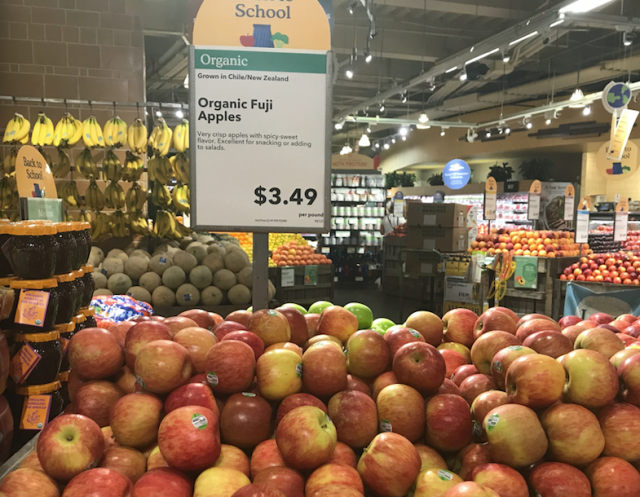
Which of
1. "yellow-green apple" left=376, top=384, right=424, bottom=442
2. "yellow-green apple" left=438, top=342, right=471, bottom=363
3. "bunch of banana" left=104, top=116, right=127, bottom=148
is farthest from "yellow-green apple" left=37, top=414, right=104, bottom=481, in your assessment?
"bunch of banana" left=104, top=116, right=127, bottom=148

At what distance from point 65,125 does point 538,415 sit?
5.35 m

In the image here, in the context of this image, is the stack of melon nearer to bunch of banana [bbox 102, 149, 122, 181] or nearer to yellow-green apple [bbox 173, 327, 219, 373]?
bunch of banana [bbox 102, 149, 122, 181]

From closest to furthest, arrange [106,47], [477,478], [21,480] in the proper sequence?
[21,480] < [477,478] < [106,47]

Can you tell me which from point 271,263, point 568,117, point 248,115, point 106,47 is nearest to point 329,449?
point 248,115

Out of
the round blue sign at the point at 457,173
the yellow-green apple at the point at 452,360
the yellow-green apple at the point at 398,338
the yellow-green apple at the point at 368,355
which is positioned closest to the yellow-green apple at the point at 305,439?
the yellow-green apple at the point at 368,355

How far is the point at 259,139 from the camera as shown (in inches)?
69.6

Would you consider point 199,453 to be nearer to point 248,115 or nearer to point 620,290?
point 248,115

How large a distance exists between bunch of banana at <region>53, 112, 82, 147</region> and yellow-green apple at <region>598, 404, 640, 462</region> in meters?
5.31

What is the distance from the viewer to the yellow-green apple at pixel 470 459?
1.32 meters

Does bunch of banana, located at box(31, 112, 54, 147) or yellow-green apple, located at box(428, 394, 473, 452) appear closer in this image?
yellow-green apple, located at box(428, 394, 473, 452)

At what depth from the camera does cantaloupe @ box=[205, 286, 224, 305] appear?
486 cm

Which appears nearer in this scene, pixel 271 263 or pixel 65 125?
pixel 65 125

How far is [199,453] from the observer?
118 cm

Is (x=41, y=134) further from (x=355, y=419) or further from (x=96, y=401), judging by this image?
(x=355, y=419)
